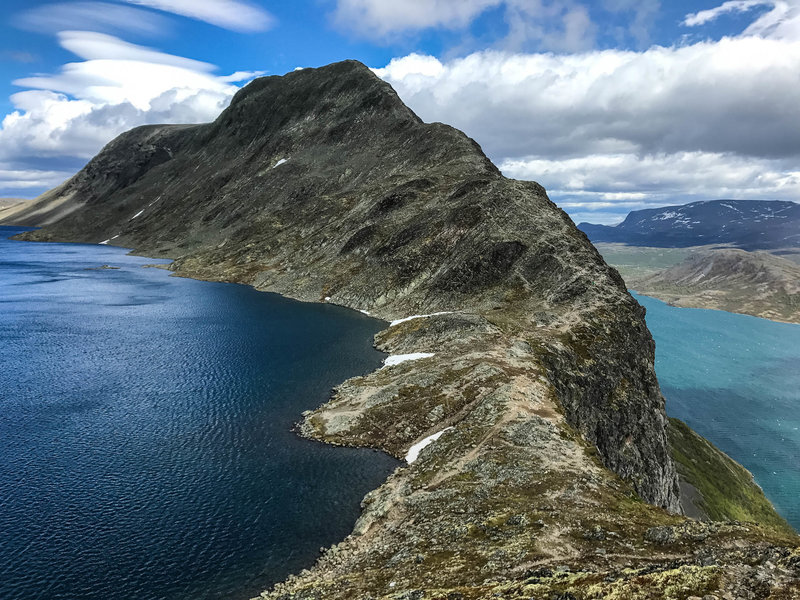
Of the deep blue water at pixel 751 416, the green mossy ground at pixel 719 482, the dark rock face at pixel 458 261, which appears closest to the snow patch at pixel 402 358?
the dark rock face at pixel 458 261

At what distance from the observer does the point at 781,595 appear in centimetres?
1858

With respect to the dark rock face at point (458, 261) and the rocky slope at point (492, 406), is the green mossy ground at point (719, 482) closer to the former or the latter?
the rocky slope at point (492, 406)

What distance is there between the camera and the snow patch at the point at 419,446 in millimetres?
50016

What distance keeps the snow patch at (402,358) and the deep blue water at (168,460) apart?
11.9ft

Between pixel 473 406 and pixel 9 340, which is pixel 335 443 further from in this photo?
pixel 9 340

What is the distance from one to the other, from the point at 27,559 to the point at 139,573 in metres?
8.21

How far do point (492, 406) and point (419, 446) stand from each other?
929 cm

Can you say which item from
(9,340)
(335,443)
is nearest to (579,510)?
(335,443)

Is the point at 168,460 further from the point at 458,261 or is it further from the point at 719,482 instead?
the point at 719,482

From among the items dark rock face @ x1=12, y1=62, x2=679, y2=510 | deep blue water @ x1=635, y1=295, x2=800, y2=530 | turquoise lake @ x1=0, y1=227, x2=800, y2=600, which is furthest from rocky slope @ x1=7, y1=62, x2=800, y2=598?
deep blue water @ x1=635, y1=295, x2=800, y2=530

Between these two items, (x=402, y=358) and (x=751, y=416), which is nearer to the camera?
(x=402, y=358)

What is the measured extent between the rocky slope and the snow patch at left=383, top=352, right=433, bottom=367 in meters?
1.56

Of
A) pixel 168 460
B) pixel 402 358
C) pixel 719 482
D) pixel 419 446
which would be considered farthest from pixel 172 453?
pixel 719 482

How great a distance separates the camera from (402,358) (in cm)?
7862
